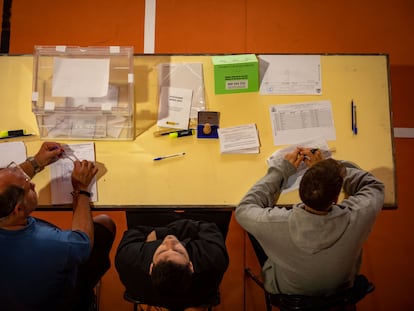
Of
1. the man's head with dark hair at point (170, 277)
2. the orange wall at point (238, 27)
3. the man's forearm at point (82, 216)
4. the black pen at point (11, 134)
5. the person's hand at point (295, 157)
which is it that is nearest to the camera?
the man's head with dark hair at point (170, 277)

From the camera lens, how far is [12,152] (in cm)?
188

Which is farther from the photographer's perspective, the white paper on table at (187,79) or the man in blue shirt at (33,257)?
the white paper on table at (187,79)

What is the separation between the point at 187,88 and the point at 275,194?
664 mm

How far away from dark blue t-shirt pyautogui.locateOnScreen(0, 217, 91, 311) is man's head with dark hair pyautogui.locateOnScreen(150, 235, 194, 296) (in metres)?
0.32

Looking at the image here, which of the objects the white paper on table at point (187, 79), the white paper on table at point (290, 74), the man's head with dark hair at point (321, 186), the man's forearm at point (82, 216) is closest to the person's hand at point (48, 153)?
the man's forearm at point (82, 216)

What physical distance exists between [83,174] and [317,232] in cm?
105

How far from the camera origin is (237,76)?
6.31ft

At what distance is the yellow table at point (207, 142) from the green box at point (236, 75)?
3 centimetres

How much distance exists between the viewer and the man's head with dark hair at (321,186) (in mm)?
1400

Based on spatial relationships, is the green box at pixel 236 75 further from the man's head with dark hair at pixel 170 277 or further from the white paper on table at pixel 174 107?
the man's head with dark hair at pixel 170 277

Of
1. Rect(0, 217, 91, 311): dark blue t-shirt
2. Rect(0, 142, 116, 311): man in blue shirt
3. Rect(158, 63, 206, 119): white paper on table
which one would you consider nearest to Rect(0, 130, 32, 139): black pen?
Rect(0, 142, 116, 311): man in blue shirt

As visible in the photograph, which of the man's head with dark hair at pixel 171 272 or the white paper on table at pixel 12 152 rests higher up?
the white paper on table at pixel 12 152

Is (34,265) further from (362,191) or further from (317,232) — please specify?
(362,191)

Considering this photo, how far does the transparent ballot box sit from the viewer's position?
1876 millimetres
